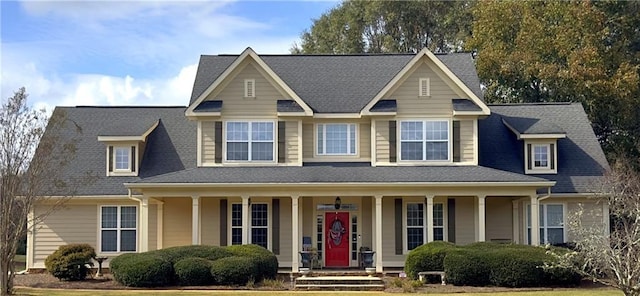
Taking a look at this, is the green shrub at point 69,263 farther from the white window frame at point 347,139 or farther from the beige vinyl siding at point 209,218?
the white window frame at point 347,139

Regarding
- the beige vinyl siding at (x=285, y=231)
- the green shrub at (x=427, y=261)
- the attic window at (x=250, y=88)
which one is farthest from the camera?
the attic window at (x=250, y=88)

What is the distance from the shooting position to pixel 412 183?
105 feet

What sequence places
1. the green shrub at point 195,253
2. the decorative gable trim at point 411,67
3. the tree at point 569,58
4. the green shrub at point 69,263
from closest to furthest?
the green shrub at point 195,253 → the green shrub at point 69,263 → the decorative gable trim at point 411,67 → the tree at point 569,58

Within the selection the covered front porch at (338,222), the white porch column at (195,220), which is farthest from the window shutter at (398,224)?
the white porch column at (195,220)

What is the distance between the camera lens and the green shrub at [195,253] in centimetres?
2963

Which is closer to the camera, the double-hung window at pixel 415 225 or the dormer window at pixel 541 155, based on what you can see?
the double-hung window at pixel 415 225

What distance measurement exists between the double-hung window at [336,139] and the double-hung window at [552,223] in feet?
24.6

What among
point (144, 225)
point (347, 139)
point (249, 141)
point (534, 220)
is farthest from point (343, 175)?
point (144, 225)

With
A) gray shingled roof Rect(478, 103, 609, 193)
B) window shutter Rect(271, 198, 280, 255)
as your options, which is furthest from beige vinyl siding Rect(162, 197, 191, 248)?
gray shingled roof Rect(478, 103, 609, 193)

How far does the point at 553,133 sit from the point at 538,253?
757 cm

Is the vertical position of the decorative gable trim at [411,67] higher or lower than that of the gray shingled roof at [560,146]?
higher

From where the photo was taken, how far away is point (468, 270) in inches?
1134

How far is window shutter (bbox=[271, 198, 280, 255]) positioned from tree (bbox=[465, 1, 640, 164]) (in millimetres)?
17411

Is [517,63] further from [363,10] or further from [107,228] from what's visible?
[107,228]
